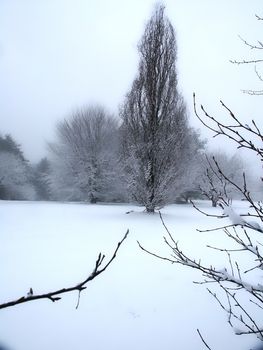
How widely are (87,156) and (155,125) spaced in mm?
12356

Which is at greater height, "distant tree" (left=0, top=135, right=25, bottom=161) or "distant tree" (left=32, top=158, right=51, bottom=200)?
"distant tree" (left=0, top=135, right=25, bottom=161)

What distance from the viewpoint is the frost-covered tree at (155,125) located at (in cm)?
1231

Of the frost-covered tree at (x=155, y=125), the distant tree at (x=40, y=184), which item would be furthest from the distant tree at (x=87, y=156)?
the distant tree at (x=40, y=184)

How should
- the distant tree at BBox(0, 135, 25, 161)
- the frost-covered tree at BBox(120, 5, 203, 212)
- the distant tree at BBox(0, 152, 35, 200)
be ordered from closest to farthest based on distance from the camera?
the frost-covered tree at BBox(120, 5, 203, 212) → the distant tree at BBox(0, 152, 35, 200) → the distant tree at BBox(0, 135, 25, 161)

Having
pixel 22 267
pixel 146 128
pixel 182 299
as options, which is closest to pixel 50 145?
pixel 146 128

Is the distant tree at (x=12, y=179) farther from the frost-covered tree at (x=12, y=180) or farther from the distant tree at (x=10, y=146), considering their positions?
the distant tree at (x=10, y=146)

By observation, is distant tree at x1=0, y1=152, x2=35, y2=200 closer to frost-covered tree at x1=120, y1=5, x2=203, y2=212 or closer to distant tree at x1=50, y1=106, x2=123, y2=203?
distant tree at x1=50, y1=106, x2=123, y2=203

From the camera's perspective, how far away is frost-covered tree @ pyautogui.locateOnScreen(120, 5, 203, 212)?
12312 mm

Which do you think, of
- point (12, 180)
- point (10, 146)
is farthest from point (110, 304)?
point (10, 146)

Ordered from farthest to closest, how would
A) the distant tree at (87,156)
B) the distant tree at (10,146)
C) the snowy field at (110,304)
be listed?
1. the distant tree at (10,146)
2. the distant tree at (87,156)
3. the snowy field at (110,304)

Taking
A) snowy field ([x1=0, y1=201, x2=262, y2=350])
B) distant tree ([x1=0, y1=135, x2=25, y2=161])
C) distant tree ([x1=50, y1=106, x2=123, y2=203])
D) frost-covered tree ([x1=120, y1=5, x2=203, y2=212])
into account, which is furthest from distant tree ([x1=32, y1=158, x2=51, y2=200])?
snowy field ([x1=0, y1=201, x2=262, y2=350])

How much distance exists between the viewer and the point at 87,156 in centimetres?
2430

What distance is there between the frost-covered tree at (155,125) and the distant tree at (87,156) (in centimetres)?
1028

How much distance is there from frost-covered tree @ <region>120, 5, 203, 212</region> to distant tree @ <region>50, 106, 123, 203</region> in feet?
33.7
